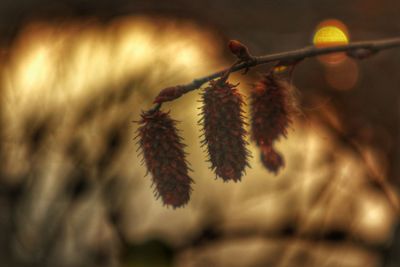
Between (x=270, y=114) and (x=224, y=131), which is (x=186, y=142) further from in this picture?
(x=224, y=131)

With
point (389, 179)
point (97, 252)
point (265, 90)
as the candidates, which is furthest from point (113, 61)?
point (265, 90)

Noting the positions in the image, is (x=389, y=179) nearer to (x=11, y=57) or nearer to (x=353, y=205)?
(x=353, y=205)

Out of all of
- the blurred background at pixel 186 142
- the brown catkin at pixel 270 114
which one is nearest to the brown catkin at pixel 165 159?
the brown catkin at pixel 270 114

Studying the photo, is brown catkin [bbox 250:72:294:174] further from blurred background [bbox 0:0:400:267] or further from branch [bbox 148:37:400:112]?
blurred background [bbox 0:0:400:267]

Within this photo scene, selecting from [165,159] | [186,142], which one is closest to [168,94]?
[165,159]

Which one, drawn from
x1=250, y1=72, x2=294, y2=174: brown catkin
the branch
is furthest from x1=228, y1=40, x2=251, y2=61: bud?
x1=250, y1=72, x2=294, y2=174: brown catkin

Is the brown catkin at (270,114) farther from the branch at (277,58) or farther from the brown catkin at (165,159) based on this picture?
the brown catkin at (165,159)
